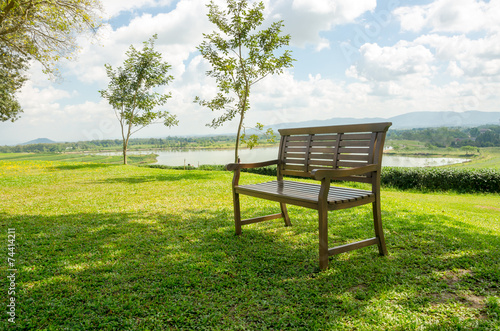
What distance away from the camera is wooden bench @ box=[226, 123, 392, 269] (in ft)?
9.82

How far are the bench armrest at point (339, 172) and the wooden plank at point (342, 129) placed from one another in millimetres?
423

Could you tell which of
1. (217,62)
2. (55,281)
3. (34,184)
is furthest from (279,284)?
(217,62)

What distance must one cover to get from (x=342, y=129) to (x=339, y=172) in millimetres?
883

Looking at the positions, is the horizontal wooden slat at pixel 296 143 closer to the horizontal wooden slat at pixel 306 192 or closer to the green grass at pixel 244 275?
the horizontal wooden slat at pixel 306 192

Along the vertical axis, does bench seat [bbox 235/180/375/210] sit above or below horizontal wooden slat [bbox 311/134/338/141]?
below

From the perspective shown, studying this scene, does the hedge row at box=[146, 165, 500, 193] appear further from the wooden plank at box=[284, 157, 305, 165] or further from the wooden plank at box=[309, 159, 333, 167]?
the wooden plank at box=[309, 159, 333, 167]

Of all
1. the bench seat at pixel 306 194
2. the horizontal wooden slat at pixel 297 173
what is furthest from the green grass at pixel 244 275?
the horizontal wooden slat at pixel 297 173

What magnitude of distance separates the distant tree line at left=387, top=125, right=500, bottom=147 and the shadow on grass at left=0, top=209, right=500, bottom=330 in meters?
25.6

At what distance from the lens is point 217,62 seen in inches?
562

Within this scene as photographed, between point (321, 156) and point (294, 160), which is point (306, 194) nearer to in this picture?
point (321, 156)

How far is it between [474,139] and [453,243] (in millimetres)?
36307

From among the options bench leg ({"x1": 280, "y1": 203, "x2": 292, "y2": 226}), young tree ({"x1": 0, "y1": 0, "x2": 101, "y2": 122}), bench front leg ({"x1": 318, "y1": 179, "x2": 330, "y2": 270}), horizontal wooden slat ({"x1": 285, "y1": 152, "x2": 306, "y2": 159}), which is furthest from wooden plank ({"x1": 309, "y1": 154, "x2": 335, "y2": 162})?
young tree ({"x1": 0, "y1": 0, "x2": 101, "y2": 122})

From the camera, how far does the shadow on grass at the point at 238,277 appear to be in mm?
2234

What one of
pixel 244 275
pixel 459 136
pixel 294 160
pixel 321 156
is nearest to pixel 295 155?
pixel 294 160
